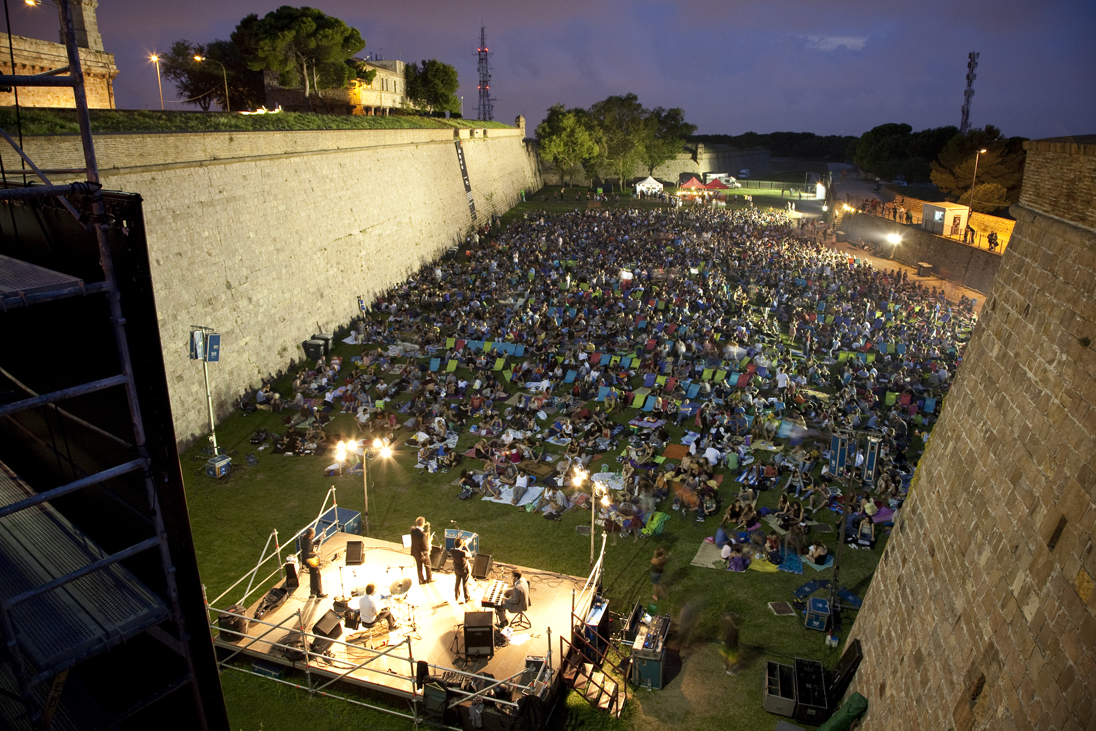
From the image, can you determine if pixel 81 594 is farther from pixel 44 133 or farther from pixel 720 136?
pixel 720 136

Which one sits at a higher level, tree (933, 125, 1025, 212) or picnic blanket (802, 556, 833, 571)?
tree (933, 125, 1025, 212)

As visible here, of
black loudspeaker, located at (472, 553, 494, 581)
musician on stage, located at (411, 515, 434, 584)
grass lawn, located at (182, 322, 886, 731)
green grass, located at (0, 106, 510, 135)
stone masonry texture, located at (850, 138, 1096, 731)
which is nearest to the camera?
stone masonry texture, located at (850, 138, 1096, 731)

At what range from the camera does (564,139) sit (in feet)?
216

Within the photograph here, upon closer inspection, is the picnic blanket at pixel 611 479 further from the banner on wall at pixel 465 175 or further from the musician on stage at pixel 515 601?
the banner on wall at pixel 465 175

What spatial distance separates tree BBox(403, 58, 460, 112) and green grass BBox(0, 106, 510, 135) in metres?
27.7

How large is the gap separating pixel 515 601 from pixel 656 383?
10790 millimetres

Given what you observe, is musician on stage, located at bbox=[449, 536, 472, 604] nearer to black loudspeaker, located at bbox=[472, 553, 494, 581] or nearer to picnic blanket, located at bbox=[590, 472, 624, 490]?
black loudspeaker, located at bbox=[472, 553, 494, 581]

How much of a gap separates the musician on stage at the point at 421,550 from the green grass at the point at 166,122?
1330 cm

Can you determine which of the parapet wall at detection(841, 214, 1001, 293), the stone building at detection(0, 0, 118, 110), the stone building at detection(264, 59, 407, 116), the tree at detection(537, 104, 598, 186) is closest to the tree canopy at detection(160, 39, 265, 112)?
the stone building at detection(264, 59, 407, 116)

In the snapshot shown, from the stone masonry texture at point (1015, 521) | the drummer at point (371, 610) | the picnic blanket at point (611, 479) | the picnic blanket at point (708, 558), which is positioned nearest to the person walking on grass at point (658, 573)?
the picnic blanket at point (708, 558)

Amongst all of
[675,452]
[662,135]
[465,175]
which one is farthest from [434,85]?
[675,452]

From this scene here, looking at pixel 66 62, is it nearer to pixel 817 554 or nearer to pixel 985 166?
pixel 817 554

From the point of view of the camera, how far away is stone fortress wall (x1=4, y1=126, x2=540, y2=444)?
17391 mm

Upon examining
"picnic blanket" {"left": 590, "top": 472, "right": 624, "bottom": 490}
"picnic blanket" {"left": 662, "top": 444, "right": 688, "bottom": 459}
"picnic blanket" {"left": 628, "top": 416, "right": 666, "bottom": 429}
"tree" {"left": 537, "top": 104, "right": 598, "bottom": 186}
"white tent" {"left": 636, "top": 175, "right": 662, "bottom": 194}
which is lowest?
"picnic blanket" {"left": 590, "top": 472, "right": 624, "bottom": 490}
